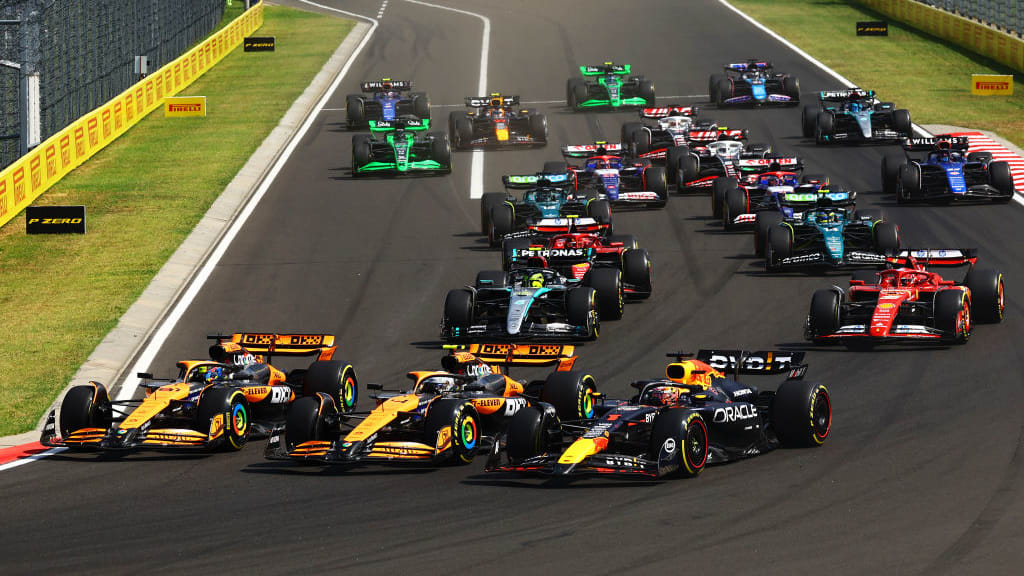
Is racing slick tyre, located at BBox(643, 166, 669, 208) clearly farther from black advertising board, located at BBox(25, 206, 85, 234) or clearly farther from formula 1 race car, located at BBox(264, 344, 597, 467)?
formula 1 race car, located at BBox(264, 344, 597, 467)

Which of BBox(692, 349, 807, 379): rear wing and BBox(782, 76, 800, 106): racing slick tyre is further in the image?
BBox(782, 76, 800, 106): racing slick tyre

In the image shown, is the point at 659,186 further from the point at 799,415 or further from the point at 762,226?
the point at 799,415

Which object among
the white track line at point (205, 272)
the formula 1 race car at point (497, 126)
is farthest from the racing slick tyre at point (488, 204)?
the formula 1 race car at point (497, 126)

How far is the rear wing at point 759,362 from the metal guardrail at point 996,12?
149ft

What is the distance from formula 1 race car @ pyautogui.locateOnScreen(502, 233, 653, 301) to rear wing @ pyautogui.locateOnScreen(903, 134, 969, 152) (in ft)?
35.8

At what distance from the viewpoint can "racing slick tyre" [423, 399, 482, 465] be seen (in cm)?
1869

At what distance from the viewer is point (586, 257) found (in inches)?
1186

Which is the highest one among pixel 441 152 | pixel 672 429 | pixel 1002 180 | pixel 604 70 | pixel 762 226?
pixel 604 70

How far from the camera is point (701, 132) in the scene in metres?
42.9

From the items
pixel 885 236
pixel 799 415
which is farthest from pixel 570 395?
pixel 885 236

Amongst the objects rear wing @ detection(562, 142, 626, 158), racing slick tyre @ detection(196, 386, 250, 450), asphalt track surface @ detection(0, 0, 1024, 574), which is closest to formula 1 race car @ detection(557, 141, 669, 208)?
rear wing @ detection(562, 142, 626, 158)

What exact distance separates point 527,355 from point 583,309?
518 cm

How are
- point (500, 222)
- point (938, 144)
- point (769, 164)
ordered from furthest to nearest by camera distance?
point (938, 144) < point (769, 164) < point (500, 222)

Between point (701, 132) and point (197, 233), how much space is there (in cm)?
1407
